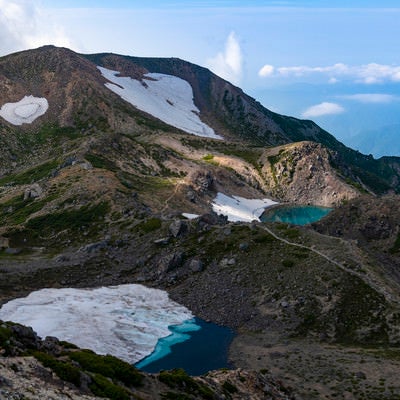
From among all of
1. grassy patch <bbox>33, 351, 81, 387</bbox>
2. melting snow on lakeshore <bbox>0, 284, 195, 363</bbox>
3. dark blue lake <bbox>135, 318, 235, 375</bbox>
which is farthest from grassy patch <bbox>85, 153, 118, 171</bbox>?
grassy patch <bbox>33, 351, 81, 387</bbox>

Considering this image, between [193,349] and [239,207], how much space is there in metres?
114

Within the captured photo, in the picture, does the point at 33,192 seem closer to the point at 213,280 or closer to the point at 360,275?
the point at 213,280

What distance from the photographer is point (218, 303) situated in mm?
84688

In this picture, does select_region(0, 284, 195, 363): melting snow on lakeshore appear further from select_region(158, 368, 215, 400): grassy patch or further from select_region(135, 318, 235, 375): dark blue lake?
select_region(158, 368, 215, 400): grassy patch

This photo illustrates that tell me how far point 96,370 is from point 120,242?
64972mm

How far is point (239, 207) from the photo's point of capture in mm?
182500

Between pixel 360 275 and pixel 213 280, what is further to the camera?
pixel 213 280

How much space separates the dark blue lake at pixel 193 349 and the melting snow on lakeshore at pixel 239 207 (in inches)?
3365

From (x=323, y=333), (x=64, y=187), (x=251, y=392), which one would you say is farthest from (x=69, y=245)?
(x=251, y=392)

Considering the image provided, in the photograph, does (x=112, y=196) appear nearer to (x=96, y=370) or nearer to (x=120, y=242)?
(x=120, y=242)

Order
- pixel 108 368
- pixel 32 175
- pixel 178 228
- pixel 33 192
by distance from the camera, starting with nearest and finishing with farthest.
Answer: pixel 108 368 < pixel 178 228 < pixel 33 192 < pixel 32 175

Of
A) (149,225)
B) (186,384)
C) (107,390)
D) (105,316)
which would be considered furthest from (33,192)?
(107,390)

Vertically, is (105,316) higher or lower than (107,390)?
lower

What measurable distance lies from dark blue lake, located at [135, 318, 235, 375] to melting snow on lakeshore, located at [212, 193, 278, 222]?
85.5 meters
